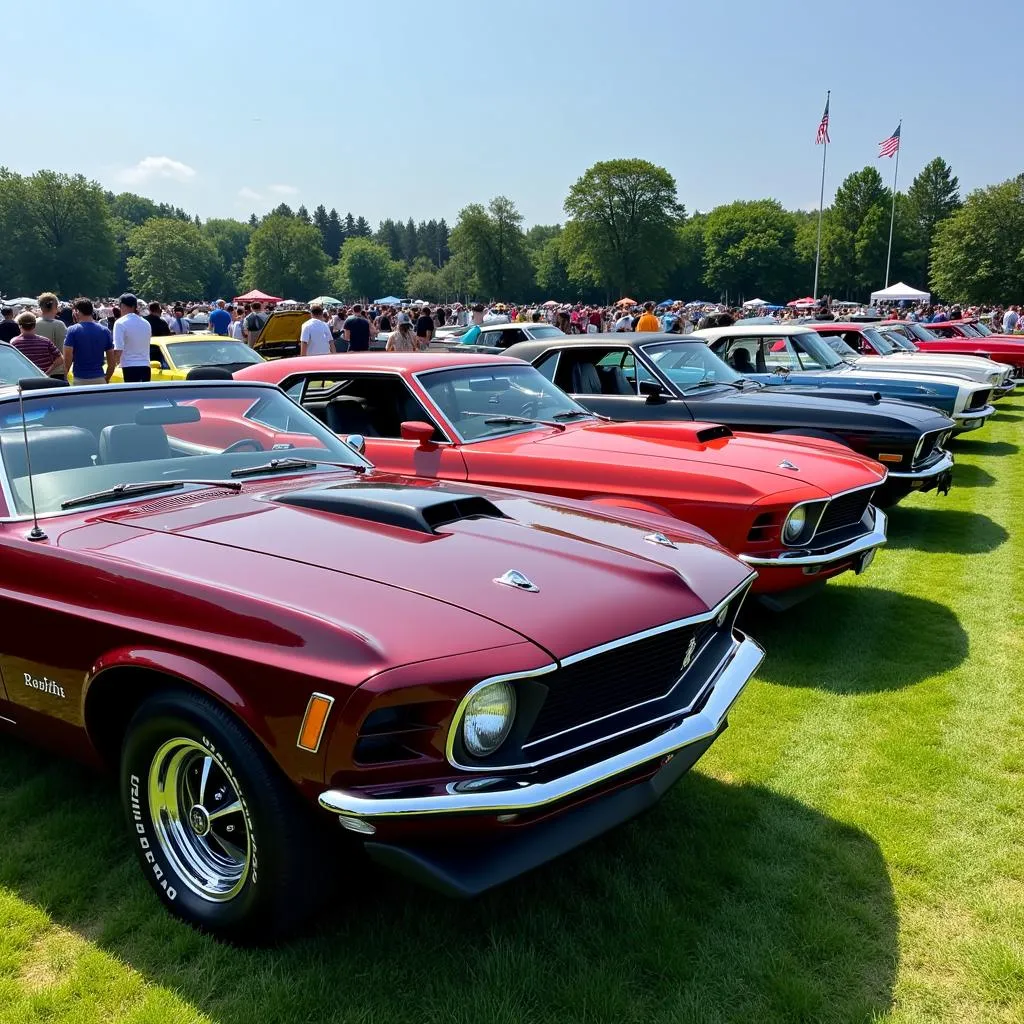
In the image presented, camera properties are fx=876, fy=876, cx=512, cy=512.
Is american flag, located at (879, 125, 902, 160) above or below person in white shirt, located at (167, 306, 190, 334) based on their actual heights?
above

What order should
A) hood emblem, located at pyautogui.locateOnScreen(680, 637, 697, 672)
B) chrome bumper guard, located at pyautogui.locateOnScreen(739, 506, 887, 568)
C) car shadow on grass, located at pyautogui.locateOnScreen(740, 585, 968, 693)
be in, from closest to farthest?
hood emblem, located at pyautogui.locateOnScreen(680, 637, 697, 672) < car shadow on grass, located at pyautogui.locateOnScreen(740, 585, 968, 693) < chrome bumper guard, located at pyautogui.locateOnScreen(739, 506, 887, 568)

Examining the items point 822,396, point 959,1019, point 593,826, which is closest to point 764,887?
point 959,1019

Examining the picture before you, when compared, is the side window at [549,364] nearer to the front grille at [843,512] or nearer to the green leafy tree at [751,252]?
the front grille at [843,512]

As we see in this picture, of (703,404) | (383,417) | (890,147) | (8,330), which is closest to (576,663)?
(383,417)

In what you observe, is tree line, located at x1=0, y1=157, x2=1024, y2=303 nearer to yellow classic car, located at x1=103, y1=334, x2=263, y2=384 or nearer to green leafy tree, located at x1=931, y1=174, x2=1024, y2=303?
green leafy tree, located at x1=931, y1=174, x2=1024, y2=303

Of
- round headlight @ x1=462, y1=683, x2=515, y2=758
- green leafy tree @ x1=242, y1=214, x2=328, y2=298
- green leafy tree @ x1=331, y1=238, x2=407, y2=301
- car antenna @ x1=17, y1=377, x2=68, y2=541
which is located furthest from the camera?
A: green leafy tree @ x1=331, y1=238, x2=407, y2=301

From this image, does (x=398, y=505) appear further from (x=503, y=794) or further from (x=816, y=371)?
(x=816, y=371)

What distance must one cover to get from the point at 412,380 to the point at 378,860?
12.8 feet

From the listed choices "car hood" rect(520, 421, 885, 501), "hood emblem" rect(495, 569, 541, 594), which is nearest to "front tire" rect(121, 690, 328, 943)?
"hood emblem" rect(495, 569, 541, 594)

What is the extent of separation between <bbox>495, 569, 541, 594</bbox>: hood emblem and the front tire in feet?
2.68

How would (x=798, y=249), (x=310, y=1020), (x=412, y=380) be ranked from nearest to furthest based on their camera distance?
(x=310, y=1020) → (x=412, y=380) → (x=798, y=249)

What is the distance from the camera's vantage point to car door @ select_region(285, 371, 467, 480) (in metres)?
5.53

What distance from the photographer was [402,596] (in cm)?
246

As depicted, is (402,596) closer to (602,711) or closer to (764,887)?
(602,711)
